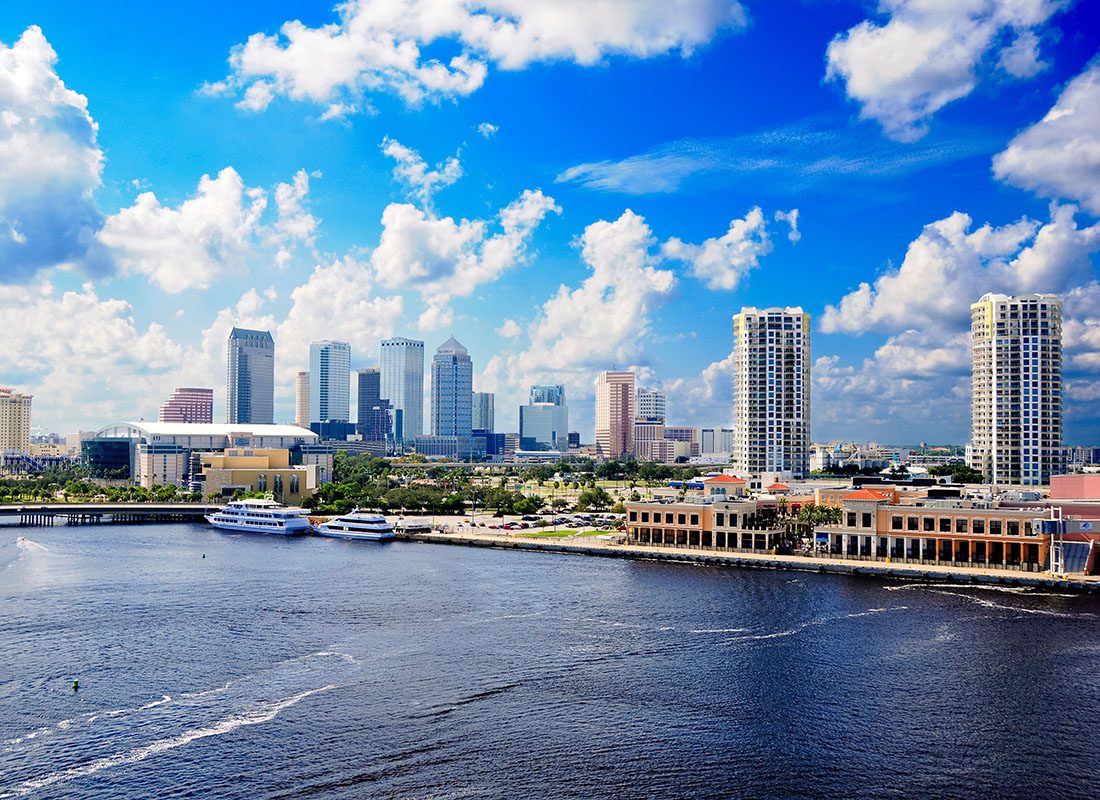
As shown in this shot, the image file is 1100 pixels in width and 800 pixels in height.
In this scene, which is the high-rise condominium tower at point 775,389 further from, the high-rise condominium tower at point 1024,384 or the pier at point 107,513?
the pier at point 107,513

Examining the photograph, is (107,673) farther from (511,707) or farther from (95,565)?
(95,565)

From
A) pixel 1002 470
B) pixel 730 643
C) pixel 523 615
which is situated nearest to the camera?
pixel 730 643

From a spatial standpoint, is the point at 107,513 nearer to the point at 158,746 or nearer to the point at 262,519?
the point at 262,519

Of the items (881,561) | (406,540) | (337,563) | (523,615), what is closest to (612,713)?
(523,615)

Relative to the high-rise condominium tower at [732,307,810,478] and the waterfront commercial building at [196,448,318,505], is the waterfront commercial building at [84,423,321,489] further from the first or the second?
the high-rise condominium tower at [732,307,810,478]

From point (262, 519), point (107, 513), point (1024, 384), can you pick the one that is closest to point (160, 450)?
point (107, 513)

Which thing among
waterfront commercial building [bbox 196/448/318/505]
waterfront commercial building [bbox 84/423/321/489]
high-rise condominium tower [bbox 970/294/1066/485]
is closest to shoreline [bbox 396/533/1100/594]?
waterfront commercial building [bbox 196/448/318/505]
